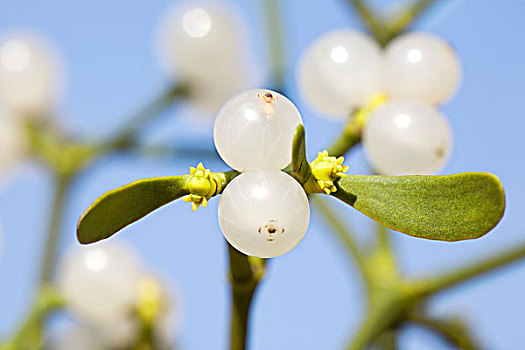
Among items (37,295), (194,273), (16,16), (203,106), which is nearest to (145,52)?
(16,16)

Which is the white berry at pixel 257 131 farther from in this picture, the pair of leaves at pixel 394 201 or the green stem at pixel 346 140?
the green stem at pixel 346 140

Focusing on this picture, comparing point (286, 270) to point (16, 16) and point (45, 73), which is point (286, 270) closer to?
point (45, 73)

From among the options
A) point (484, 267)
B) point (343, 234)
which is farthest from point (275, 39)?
point (484, 267)

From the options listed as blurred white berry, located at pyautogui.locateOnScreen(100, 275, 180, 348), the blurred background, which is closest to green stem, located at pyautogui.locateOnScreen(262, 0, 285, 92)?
the blurred background

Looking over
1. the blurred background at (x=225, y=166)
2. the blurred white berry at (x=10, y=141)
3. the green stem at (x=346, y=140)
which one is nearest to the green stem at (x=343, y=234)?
the blurred background at (x=225, y=166)

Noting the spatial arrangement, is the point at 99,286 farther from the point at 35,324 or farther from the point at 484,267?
the point at 484,267
